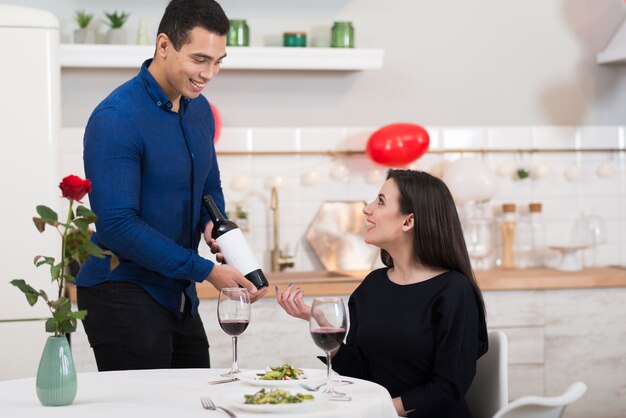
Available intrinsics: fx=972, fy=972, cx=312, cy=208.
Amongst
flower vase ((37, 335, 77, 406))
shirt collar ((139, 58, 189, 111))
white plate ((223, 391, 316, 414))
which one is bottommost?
white plate ((223, 391, 316, 414))

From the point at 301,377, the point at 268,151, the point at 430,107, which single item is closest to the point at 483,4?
the point at 430,107

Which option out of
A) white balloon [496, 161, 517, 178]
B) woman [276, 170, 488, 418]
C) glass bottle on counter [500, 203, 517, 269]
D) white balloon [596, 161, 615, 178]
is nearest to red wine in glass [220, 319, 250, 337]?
woman [276, 170, 488, 418]

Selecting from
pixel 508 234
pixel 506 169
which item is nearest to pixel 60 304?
pixel 508 234

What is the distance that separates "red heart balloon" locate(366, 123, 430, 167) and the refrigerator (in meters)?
1.36

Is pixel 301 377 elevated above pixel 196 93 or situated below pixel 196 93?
below

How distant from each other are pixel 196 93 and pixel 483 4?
2483 mm

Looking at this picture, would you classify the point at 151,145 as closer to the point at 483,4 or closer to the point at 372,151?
the point at 372,151

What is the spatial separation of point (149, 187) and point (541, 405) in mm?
1074

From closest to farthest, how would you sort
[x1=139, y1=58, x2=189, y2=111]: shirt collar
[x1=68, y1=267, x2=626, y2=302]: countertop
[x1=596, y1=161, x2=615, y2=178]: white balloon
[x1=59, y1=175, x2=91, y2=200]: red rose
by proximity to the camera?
[x1=59, y1=175, x2=91, y2=200]: red rose < [x1=139, y1=58, x2=189, y2=111]: shirt collar < [x1=68, y1=267, x2=626, y2=302]: countertop < [x1=596, y1=161, x2=615, y2=178]: white balloon

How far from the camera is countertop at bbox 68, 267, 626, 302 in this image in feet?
12.1

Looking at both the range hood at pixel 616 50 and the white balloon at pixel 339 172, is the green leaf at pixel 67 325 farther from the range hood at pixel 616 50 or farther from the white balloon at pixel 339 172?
the range hood at pixel 616 50

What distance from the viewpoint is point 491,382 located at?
2240mm

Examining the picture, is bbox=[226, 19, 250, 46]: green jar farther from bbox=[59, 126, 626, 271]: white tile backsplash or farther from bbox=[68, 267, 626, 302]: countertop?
bbox=[68, 267, 626, 302]: countertop

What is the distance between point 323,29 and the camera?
4.33m
